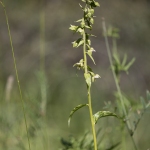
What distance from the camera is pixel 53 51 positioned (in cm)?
480

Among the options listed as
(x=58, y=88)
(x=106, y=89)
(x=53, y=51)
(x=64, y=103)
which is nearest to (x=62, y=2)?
(x=53, y=51)

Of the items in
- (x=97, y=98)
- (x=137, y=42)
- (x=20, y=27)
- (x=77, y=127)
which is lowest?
(x=77, y=127)

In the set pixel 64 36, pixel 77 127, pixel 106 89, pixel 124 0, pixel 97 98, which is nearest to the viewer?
pixel 77 127

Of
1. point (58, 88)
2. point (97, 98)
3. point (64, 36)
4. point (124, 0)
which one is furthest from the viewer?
point (124, 0)

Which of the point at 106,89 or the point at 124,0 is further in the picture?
the point at 124,0

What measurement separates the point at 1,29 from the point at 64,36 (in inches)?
28.6

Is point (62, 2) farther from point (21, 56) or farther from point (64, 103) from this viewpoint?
point (64, 103)

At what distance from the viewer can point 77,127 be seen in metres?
2.96

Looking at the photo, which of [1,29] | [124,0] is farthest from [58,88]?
[124,0]

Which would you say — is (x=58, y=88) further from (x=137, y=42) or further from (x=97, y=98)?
(x=137, y=42)

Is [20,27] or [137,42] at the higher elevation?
[20,27]

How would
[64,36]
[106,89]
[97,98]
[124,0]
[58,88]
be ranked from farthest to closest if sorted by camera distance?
[124,0] → [64,36] → [106,89] → [58,88] → [97,98]

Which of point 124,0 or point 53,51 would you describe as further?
point 124,0

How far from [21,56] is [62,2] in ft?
3.14
